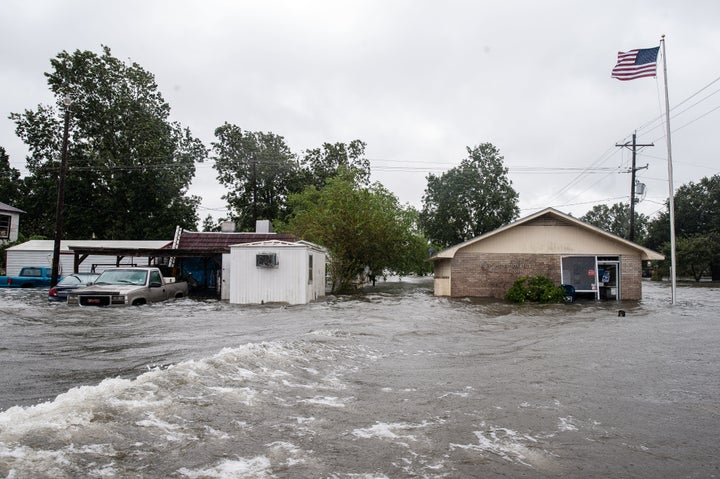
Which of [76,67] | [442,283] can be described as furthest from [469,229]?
[76,67]

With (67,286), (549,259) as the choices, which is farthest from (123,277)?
(549,259)

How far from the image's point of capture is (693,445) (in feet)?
15.3

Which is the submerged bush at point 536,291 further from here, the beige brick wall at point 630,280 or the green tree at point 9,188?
the green tree at point 9,188

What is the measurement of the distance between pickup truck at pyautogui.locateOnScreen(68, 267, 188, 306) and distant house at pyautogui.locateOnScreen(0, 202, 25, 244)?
108ft

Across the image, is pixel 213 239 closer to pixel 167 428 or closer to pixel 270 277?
pixel 270 277

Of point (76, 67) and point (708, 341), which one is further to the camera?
point (76, 67)

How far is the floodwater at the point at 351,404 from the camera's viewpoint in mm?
3854

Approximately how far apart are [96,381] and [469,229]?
45.8 metres

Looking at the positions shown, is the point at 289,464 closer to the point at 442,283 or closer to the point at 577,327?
the point at 577,327

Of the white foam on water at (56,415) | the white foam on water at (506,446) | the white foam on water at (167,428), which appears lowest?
the white foam on water at (506,446)

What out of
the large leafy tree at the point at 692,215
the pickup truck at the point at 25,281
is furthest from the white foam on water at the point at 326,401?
the large leafy tree at the point at 692,215

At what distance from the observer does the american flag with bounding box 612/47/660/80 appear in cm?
1950

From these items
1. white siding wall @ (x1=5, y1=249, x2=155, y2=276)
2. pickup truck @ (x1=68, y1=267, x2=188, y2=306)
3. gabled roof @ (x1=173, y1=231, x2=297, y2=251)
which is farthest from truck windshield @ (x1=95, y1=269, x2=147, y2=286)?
white siding wall @ (x1=5, y1=249, x2=155, y2=276)

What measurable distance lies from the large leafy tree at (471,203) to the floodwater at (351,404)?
37.6m
